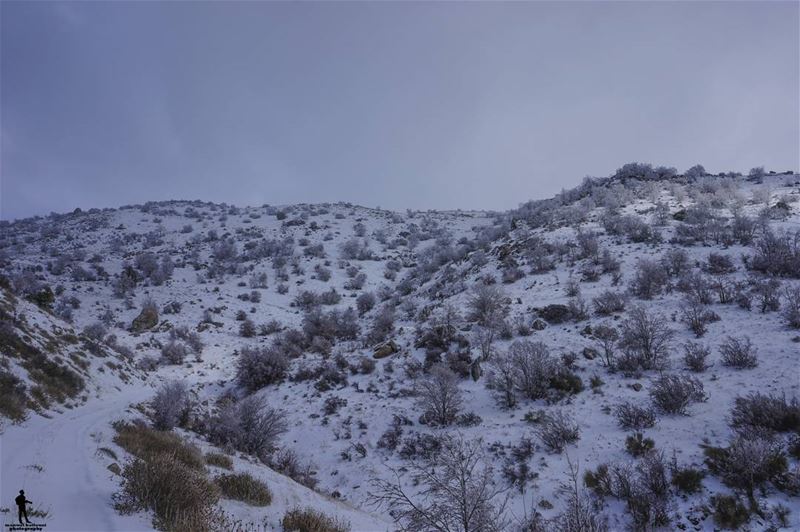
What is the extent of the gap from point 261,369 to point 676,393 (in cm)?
1784

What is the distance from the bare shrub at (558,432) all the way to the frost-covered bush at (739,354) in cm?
537

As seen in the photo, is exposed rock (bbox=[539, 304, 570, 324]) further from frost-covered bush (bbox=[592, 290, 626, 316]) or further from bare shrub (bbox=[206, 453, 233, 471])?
bare shrub (bbox=[206, 453, 233, 471])

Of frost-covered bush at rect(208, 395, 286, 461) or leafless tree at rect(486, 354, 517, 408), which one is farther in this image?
leafless tree at rect(486, 354, 517, 408)

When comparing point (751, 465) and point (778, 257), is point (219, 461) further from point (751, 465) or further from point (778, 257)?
point (778, 257)

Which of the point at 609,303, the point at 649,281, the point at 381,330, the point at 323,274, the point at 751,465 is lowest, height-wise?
the point at 751,465

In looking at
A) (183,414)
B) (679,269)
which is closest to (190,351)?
(183,414)

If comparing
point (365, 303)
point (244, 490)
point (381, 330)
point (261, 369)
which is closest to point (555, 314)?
point (381, 330)

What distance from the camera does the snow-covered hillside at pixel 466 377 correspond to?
24.3ft

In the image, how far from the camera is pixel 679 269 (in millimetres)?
18156

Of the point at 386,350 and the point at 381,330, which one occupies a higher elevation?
the point at 381,330

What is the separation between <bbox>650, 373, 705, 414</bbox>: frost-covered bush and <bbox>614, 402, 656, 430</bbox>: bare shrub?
0.39 metres

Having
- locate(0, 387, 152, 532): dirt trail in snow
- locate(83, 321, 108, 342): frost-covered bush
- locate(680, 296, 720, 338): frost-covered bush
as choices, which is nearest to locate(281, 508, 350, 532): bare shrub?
locate(0, 387, 152, 532): dirt trail in snow

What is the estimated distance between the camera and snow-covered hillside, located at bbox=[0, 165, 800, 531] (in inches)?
292

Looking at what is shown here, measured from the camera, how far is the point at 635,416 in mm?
10359
